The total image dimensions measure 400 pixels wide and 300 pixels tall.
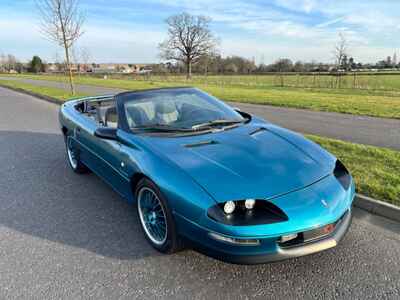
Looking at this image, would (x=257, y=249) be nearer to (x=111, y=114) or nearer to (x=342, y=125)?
(x=111, y=114)

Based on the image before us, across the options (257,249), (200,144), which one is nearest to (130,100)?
(200,144)

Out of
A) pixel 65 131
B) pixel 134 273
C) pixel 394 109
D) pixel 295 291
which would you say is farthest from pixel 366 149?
pixel 394 109

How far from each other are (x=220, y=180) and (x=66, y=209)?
2130mm

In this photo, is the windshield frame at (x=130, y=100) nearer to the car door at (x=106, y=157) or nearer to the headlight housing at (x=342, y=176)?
the car door at (x=106, y=157)

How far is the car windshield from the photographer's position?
3.19m

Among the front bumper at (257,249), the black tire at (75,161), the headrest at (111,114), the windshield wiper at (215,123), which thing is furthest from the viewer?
the black tire at (75,161)

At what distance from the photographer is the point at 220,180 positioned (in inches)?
87.0

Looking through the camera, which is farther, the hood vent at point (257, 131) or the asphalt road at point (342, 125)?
the asphalt road at point (342, 125)

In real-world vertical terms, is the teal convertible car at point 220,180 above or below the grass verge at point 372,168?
above

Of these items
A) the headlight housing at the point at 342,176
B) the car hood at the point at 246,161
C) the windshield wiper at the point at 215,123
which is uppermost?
the windshield wiper at the point at 215,123

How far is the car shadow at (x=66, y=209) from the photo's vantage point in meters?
2.80

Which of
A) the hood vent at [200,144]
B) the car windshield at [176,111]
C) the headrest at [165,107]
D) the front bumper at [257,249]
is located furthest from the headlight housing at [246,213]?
the headrest at [165,107]

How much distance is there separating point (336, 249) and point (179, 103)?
2299 mm

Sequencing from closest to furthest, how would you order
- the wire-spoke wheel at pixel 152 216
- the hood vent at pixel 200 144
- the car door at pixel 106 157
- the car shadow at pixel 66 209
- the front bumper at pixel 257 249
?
the front bumper at pixel 257 249 → the wire-spoke wheel at pixel 152 216 → the hood vent at pixel 200 144 → the car shadow at pixel 66 209 → the car door at pixel 106 157
